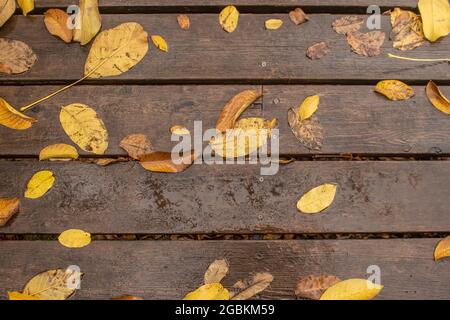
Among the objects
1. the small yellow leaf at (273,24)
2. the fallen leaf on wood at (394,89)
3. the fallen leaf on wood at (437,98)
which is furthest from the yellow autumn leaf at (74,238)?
the fallen leaf on wood at (437,98)

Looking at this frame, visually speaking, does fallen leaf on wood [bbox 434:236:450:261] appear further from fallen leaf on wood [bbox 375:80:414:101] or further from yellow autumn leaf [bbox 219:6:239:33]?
yellow autumn leaf [bbox 219:6:239:33]

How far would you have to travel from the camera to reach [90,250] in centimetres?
147

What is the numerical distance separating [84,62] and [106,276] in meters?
0.80

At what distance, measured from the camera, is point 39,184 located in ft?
4.91

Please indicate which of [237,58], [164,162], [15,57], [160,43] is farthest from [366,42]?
[15,57]

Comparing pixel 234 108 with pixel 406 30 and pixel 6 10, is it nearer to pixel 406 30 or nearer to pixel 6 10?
pixel 406 30

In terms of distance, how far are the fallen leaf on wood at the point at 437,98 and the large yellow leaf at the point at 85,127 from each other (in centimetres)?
122

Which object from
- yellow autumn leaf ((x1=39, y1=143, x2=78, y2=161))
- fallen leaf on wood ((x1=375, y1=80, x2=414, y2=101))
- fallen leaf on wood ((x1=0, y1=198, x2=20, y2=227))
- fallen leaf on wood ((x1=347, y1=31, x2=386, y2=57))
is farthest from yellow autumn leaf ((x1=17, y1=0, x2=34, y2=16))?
fallen leaf on wood ((x1=375, y1=80, x2=414, y2=101))

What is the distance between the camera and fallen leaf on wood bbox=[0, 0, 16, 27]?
1.60 m

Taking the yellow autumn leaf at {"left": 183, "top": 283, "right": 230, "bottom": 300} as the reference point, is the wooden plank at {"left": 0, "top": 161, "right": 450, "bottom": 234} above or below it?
above

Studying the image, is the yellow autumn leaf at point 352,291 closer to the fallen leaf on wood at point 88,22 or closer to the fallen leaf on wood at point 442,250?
the fallen leaf on wood at point 442,250

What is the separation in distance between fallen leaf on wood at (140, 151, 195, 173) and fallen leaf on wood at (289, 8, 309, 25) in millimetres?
662

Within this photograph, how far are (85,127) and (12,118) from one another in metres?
Answer: 0.27
